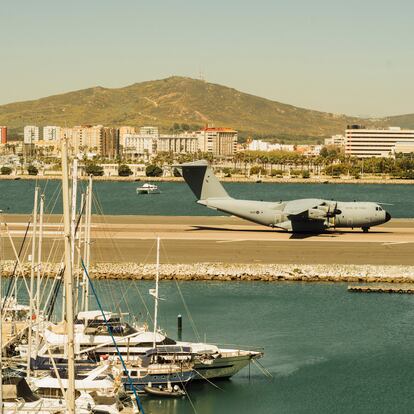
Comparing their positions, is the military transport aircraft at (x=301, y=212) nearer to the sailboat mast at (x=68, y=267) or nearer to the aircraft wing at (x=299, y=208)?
the aircraft wing at (x=299, y=208)

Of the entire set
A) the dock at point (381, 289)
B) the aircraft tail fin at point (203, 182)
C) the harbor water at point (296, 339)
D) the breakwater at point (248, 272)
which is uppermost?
the aircraft tail fin at point (203, 182)

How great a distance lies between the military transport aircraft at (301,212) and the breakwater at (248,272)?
16.6 metres

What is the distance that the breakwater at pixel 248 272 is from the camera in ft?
225

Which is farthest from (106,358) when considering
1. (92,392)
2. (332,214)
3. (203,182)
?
(203,182)

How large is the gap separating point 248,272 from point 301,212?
1809cm

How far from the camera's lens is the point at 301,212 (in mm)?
85688

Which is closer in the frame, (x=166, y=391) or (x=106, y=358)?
(x=166, y=391)

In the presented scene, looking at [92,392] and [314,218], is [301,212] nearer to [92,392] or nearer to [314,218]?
[314,218]

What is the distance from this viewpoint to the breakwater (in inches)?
2699

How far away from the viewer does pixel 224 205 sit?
3546 inches

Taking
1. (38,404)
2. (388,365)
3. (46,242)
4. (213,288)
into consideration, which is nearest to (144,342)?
(38,404)

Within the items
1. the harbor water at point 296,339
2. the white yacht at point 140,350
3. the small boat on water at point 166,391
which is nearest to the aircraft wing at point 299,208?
the harbor water at point 296,339

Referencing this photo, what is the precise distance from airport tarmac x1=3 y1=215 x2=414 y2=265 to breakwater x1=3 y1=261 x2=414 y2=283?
9.13 feet

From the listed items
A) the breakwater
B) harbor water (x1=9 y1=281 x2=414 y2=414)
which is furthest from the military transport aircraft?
harbor water (x1=9 y1=281 x2=414 y2=414)
